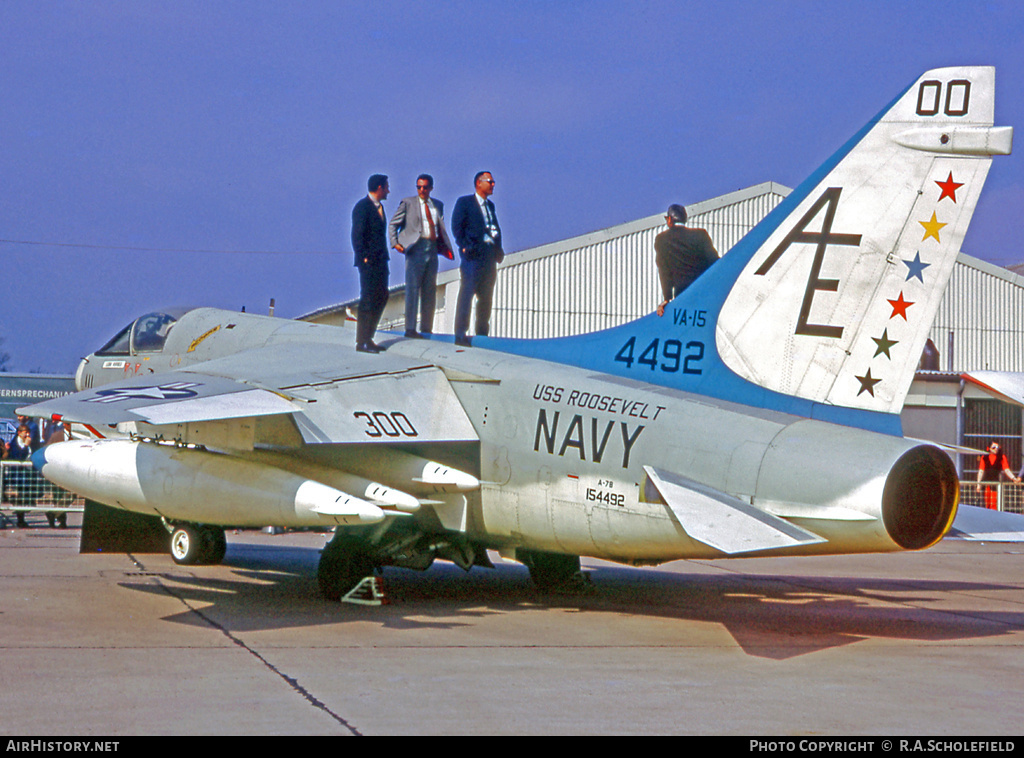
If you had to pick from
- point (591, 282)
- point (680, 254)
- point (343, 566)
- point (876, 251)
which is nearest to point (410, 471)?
point (343, 566)

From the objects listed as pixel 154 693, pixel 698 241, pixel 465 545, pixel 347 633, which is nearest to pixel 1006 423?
pixel 698 241

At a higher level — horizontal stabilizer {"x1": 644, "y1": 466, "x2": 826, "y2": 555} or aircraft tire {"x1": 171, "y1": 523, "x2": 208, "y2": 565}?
horizontal stabilizer {"x1": 644, "y1": 466, "x2": 826, "y2": 555}

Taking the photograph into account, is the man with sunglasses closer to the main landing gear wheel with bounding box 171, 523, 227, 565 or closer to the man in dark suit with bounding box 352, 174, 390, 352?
the man in dark suit with bounding box 352, 174, 390, 352

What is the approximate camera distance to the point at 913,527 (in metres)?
8.42

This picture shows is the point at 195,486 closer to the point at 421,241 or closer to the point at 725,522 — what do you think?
the point at 421,241

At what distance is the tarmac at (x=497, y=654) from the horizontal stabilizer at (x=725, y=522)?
0.95 meters

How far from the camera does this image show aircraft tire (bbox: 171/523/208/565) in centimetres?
1480

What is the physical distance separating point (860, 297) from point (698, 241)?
313 cm

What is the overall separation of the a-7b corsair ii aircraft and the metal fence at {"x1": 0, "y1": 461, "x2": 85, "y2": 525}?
8.89 m

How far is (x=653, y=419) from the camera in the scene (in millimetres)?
9547

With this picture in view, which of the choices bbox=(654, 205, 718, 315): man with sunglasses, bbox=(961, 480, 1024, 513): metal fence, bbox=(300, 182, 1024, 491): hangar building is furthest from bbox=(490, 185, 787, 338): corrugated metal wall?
bbox=(654, 205, 718, 315): man with sunglasses

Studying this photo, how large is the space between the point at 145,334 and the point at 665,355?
7663 millimetres

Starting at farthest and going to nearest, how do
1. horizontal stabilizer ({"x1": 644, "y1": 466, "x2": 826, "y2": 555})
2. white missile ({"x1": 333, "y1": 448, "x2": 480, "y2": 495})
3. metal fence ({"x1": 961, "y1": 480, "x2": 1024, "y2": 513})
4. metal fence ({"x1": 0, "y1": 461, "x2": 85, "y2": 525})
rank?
metal fence ({"x1": 961, "y1": 480, "x2": 1024, "y2": 513})
metal fence ({"x1": 0, "y1": 461, "x2": 85, "y2": 525})
white missile ({"x1": 333, "y1": 448, "x2": 480, "y2": 495})
horizontal stabilizer ({"x1": 644, "y1": 466, "x2": 826, "y2": 555})
